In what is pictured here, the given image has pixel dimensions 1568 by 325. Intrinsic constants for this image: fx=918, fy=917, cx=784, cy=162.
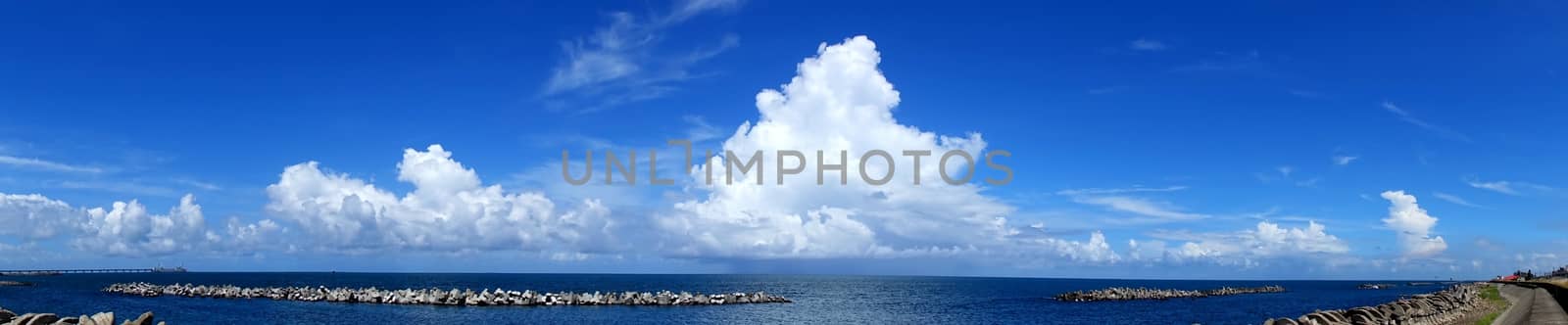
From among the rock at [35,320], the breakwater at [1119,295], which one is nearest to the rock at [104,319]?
the rock at [35,320]

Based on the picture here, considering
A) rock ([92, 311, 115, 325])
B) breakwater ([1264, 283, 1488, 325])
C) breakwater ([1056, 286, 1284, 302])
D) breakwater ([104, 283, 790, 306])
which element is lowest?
breakwater ([1056, 286, 1284, 302])

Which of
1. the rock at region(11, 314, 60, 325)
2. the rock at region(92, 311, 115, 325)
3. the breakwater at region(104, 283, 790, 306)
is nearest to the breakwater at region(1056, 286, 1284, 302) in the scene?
the breakwater at region(104, 283, 790, 306)

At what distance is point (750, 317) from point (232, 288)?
50.2m

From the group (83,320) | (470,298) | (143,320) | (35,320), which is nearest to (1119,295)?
(470,298)

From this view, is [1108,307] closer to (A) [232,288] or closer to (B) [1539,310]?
(B) [1539,310]

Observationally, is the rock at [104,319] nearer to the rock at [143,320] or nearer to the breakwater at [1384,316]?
the rock at [143,320]

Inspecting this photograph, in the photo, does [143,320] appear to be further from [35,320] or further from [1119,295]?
[1119,295]

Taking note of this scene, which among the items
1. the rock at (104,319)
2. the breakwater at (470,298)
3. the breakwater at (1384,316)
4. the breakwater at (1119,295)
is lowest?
the breakwater at (1119,295)

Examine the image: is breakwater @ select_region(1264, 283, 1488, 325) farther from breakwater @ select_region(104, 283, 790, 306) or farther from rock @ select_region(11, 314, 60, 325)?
breakwater @ select_region(104, 283, 790, 306)

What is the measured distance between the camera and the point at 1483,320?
41.0 metres

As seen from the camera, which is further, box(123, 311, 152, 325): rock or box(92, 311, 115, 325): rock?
box(123, 311, 152, 325): rock

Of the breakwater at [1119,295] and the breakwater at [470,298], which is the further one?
the breakwater at [1119,295]

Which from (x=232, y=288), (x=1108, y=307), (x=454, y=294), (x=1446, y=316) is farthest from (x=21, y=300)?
(x=1446, y=316)

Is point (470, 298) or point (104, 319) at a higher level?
point (104, 319)
